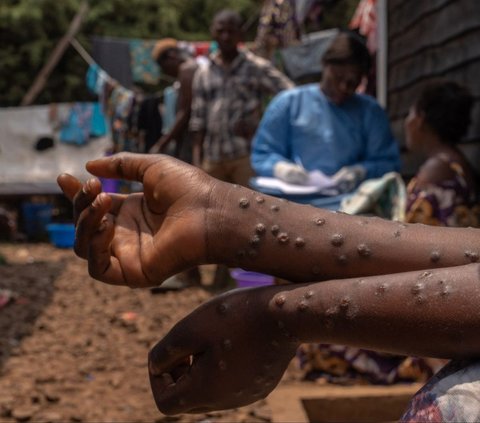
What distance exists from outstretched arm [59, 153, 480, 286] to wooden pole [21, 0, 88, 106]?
10946mm

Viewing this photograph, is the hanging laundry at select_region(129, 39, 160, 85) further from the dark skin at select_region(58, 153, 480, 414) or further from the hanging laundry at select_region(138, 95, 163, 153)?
the dark skin at select_region(58, 153, 480, 414)

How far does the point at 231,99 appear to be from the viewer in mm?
4781

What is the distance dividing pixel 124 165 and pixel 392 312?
2.22 ft

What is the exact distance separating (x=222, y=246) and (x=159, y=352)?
25 cm

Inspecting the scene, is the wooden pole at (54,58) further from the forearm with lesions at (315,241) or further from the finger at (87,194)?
the forearm with lesions at (315,241)

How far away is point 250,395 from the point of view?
4.90ft

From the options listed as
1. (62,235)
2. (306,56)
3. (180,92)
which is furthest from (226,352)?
(62,235)

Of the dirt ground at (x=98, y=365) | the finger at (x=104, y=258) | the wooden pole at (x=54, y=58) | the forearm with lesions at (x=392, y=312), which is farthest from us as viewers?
the wooden pole at (x=54, y=58)

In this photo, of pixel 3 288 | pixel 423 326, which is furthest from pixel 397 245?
pixel 3 288

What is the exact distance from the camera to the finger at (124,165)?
1.56m

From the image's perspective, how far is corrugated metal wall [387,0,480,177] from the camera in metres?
3.65

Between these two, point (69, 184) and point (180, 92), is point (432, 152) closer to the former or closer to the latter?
point (69, 184)

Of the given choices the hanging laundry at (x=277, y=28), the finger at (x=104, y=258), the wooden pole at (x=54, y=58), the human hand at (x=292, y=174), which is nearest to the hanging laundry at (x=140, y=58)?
the hanging laundry at (x=277, y=28)

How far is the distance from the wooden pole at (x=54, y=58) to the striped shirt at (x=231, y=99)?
304 inches
